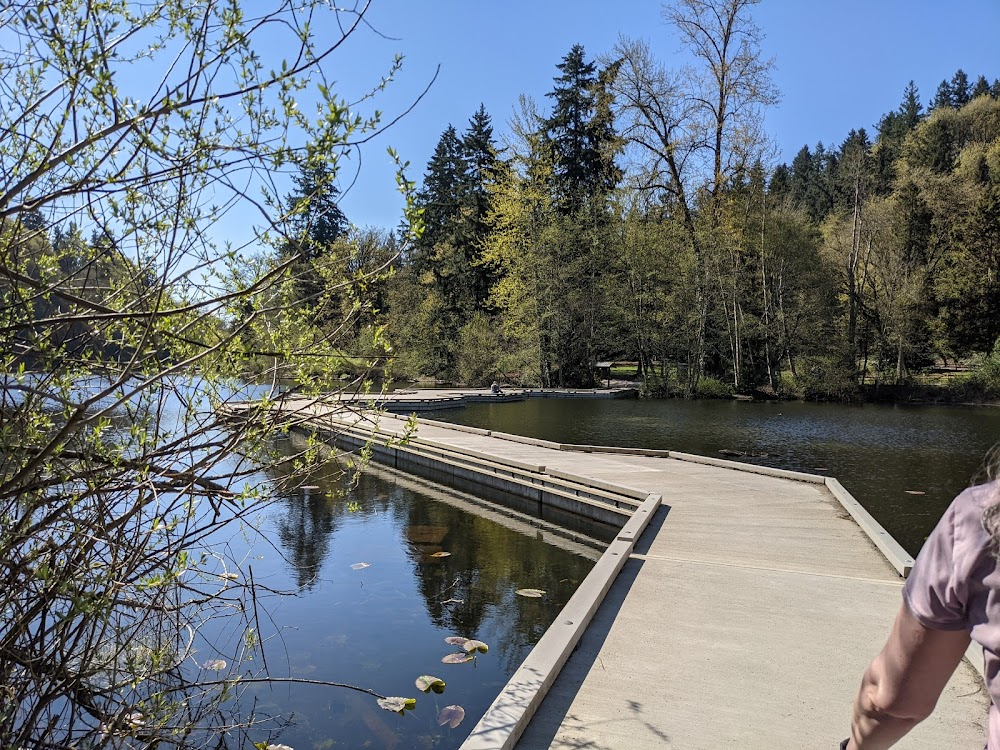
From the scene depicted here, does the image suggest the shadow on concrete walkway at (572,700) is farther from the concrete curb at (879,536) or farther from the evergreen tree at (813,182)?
the evergreen tree at (813,182)

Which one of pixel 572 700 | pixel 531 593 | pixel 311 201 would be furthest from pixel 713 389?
pixel 311 201

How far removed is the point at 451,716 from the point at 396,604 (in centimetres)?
205

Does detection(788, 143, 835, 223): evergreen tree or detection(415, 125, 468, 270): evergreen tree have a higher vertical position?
detection(788, 143, 835, 223): evergreen tree

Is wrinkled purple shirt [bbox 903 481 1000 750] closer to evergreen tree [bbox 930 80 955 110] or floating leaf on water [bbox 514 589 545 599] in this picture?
floating leaf on water [bbox 514 589 545 599]

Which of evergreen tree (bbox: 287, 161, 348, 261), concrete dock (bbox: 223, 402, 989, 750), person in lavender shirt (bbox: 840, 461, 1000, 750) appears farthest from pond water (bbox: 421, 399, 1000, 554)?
person in lavender shirt (bbox: 840, 461, 1000, 750)

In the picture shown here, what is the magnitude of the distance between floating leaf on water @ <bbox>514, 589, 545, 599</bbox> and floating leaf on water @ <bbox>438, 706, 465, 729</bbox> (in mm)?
2072

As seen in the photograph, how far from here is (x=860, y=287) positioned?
27266 mm

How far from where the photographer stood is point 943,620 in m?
0.90

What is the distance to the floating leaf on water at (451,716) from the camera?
167 inches

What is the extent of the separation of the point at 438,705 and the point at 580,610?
4.00 feet

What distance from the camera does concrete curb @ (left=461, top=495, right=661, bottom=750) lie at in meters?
2.77

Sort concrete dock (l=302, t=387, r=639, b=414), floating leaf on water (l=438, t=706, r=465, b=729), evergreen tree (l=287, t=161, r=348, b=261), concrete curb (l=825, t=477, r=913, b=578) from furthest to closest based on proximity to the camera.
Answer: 1. concrete dock (l=302, t=387, r=639, b=414)
2. concrete curb (l=825, t=477, r=913, b=578)
3. floating leaf on water (l=438, t=706, r=465, b=729)
4. evergreen tree (l=287, t=161, r=348, b=261)

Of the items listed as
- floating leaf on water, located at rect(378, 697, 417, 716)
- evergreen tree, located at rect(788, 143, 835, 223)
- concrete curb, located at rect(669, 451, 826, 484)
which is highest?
evergreen tree, located at rect(788, 143, 835, 223)

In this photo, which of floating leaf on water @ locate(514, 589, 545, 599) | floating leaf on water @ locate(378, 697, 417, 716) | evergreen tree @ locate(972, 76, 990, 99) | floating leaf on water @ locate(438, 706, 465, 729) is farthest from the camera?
evergreen tree @ locate(972, 76, 990, 99)
